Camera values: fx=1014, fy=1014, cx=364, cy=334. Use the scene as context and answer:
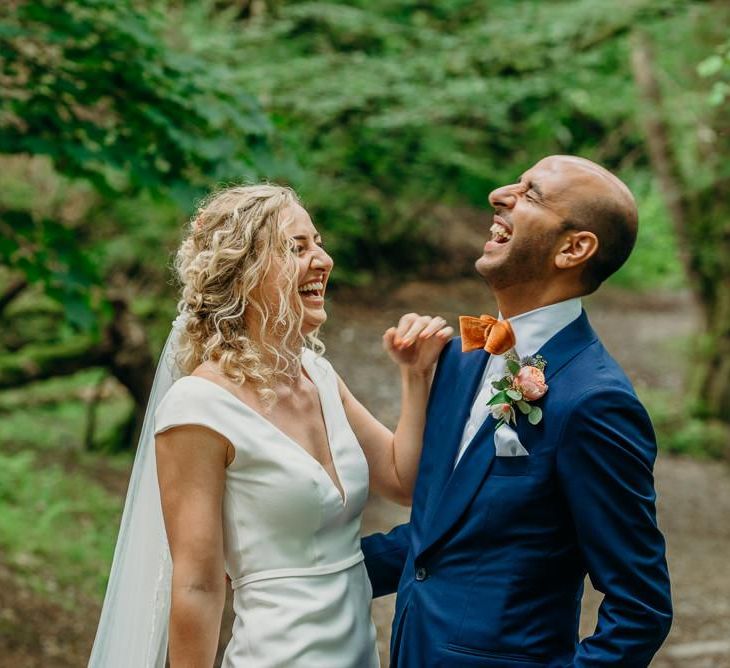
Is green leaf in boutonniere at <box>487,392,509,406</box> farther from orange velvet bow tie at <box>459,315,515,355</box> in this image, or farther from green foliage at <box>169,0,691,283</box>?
green foliage at <box>169,0,691,283</box>

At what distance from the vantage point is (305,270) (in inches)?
97.6

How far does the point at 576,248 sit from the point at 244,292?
790 mm

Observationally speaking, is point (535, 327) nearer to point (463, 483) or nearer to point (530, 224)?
point (530, 224)

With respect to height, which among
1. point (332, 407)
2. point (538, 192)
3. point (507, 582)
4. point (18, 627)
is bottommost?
point (18, 627)

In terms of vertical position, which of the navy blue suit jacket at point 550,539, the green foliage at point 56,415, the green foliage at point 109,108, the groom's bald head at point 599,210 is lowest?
the green foliage at point 56,415

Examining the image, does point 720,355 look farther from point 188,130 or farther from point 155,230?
point 188,130

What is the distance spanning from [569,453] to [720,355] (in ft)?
33.5

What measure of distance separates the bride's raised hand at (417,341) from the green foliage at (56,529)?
16.7ft

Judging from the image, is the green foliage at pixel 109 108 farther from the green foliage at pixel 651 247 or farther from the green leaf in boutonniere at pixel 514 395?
the green foliage at pixel 651 247

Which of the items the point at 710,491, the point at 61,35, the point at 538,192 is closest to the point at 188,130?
the point at 61,35

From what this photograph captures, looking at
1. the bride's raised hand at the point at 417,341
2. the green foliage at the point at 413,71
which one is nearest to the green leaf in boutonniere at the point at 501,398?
the bride's raised hand at the point at 417,341

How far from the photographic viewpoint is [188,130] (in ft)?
15.1

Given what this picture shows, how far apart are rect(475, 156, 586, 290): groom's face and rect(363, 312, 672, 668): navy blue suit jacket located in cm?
17

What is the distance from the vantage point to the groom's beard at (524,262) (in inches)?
87.5
